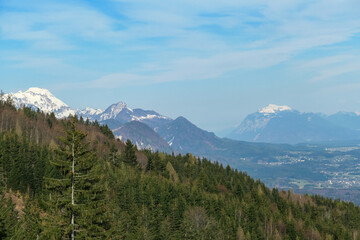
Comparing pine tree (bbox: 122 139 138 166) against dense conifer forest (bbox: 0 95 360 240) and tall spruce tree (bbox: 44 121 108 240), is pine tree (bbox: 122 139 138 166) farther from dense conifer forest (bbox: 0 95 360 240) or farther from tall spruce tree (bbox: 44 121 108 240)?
tall spruce tree (bbox: 44 121 108 240)

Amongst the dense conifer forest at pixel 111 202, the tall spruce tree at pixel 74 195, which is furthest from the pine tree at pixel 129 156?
the tall spruce tree at pixel 74 195

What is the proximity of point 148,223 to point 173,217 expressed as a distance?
15628 mm

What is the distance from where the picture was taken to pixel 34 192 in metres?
109

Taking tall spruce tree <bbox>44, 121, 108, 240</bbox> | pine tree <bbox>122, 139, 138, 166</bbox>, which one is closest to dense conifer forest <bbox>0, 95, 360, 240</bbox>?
tall spruce tree <bbox>44, 121, 108, 240</bbox>

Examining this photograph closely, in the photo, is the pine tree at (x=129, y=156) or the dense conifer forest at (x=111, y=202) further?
the pine tree at (x=129, y=156)

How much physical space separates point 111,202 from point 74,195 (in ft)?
244

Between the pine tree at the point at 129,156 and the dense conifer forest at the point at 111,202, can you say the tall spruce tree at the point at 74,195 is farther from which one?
the pine tree at the point at 129,156

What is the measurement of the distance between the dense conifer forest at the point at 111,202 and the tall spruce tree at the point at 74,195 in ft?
0.24

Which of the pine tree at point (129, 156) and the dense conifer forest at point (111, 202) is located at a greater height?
the pine tree at point (129, 156)

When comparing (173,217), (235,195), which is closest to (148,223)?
(173,217)

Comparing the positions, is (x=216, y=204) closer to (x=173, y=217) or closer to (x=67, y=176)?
(x=173, y=217)

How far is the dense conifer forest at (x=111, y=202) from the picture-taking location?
27784mm

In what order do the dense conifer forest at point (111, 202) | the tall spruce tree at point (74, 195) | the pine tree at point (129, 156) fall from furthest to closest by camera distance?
the pine tree at point (129, 156)
the dense conifer forest at point (111, 202)
the tall spruce tree at point (74, 195)

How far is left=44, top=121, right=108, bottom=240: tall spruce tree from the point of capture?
26.9 m
